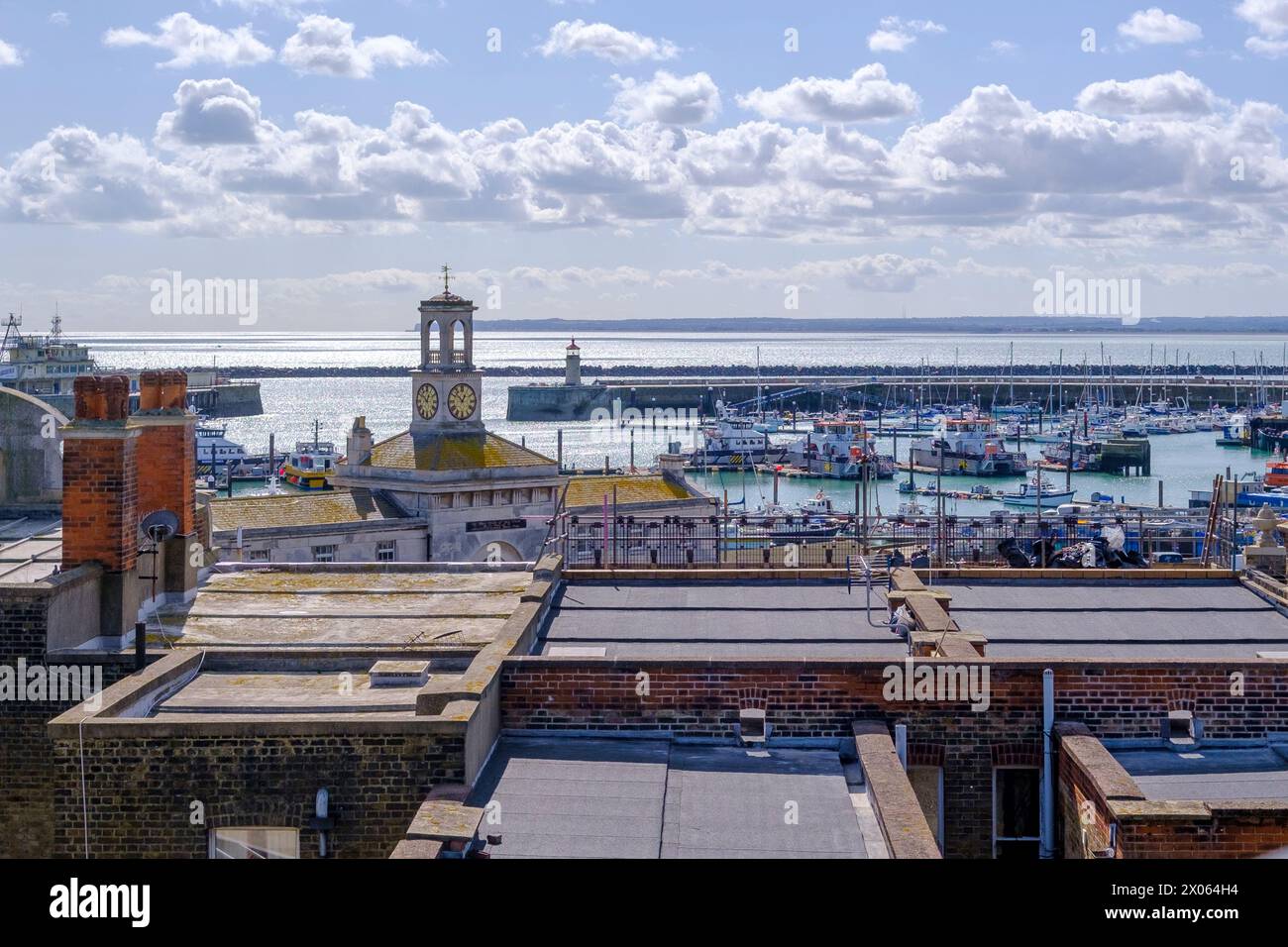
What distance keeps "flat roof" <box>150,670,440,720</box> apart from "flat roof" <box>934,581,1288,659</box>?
717 cm

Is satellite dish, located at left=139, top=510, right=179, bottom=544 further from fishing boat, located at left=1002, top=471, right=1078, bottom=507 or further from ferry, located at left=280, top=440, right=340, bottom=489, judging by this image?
ferry, located at left=280, top=440, right=340, bottom=489

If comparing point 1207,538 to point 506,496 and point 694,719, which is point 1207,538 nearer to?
point 694,719

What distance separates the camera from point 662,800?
1383cm

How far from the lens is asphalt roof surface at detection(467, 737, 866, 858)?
41.7 ft

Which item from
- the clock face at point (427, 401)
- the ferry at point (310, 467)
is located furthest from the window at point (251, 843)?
the ferry at point (310, 467)

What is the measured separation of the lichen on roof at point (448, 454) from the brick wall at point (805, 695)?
1202 inches

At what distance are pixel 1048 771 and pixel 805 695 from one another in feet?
8.22

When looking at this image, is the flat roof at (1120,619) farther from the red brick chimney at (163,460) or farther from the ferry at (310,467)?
the ferry at (310,467)

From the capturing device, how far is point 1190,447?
600ft

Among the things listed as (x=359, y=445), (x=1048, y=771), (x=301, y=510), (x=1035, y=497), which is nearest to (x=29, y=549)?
(x=1048, y=771)

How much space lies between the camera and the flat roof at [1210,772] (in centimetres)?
1438

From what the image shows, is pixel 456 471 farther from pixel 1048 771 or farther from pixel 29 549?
pixel 1048 771
